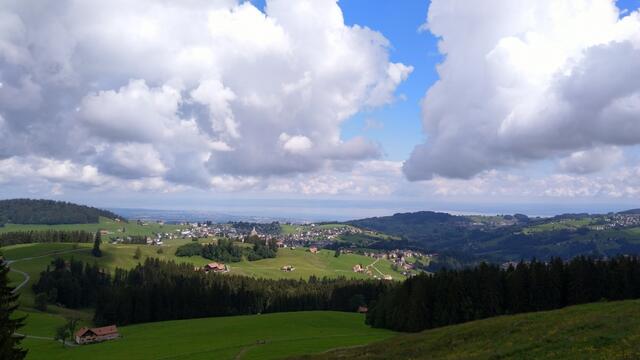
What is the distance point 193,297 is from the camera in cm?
15662

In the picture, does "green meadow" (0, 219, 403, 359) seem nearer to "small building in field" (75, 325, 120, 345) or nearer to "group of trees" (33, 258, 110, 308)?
"small building in field" (75, 325, 120, 345)

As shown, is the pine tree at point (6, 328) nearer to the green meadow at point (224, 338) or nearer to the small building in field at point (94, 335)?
the green meadow at point (224, 338)

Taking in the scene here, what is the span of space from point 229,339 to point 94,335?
43.8 metres

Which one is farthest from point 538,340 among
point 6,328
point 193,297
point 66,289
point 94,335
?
point 66,289

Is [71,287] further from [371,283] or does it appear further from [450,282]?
[450,282]

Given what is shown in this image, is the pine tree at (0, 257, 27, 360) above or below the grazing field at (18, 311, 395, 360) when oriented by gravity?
above

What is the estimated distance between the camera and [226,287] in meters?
168

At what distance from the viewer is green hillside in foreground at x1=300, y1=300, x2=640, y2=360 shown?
30.0m

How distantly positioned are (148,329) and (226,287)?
45011 millimetres

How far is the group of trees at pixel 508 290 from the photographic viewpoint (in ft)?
268

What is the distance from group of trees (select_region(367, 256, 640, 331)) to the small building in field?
6713 cm

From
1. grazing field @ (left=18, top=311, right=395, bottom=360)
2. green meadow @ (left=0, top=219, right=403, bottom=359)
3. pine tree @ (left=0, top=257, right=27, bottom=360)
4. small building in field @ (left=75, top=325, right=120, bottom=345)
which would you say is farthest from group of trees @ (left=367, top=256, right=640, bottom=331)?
pine tree @ (left=0, top=257, right=27, bottom=360)

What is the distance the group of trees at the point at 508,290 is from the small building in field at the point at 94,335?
67130 mm

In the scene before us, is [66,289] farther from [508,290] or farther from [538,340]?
[538,340]
